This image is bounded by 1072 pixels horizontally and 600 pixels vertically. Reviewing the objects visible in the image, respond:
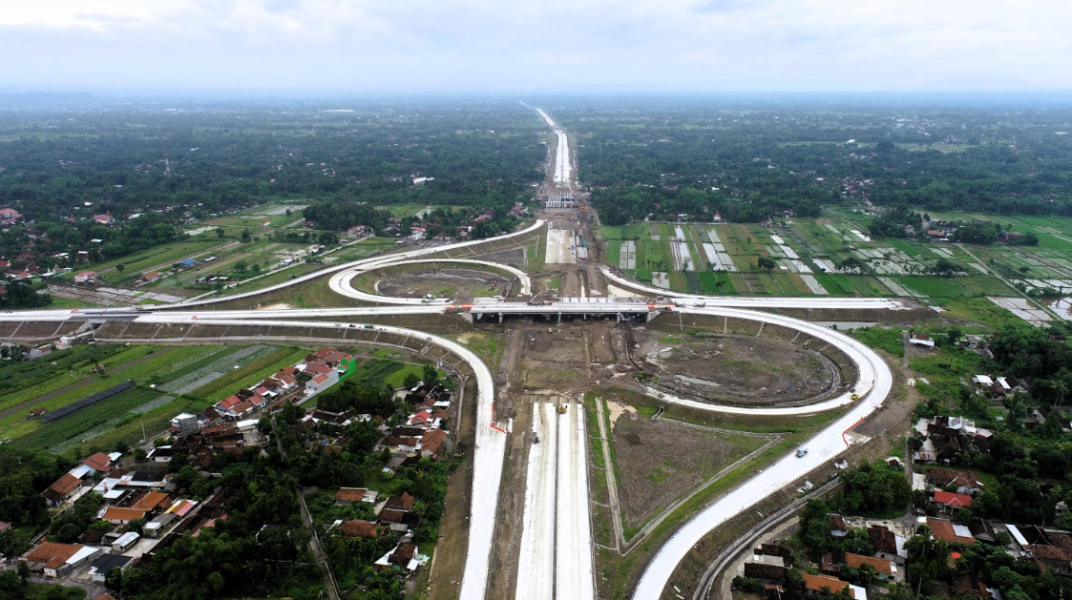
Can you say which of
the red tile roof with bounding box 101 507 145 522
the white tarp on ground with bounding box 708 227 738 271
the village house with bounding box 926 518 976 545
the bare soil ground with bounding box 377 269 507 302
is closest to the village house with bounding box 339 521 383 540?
the red tile roof with bounding box 101 507 145 522

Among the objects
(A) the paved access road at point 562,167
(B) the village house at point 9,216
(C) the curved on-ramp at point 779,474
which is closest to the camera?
(C) the curved on-ramp at point 779,474

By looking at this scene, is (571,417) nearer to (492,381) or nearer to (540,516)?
(492,381)

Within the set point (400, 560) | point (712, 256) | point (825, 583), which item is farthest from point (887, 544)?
point (712, 256)

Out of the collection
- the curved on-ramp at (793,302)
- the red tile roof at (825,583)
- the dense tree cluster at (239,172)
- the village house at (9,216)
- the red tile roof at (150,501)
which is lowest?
the red tile roof at (825,583)

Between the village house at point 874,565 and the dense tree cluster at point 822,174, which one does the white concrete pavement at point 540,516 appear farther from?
the dense tree cluster at point 822,174

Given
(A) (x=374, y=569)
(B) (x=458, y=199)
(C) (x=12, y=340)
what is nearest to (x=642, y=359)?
(A) (x=374, y=569)

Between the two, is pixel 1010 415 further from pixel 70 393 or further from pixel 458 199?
pixel 458 199

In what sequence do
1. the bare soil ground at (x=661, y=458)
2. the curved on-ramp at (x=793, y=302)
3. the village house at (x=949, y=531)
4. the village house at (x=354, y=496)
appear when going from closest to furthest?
1. the village house at (x=949, y=531)
2. the village house at (x=354, y=496)
3. the bare soil ground at (x=661, y=458)
4. the curved on-ramp at (x=793, y=302)

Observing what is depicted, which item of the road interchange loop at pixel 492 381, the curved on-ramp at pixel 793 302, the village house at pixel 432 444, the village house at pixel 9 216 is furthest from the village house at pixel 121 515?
the village house at pixel 9 216
